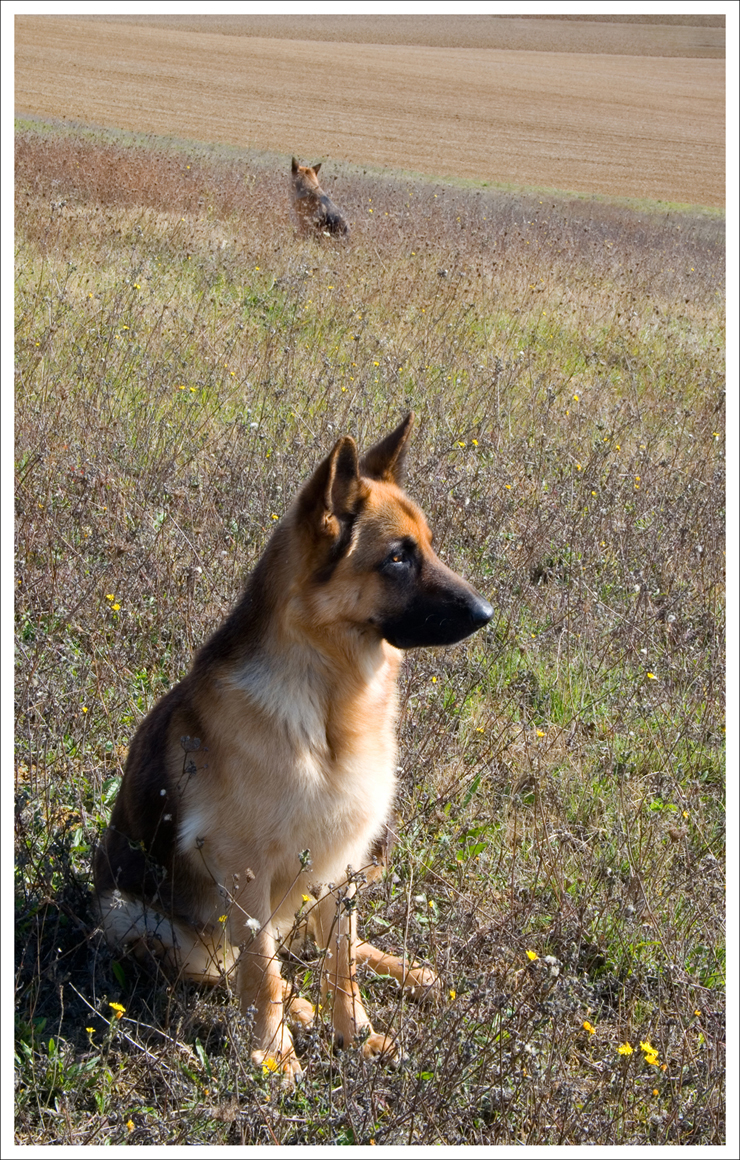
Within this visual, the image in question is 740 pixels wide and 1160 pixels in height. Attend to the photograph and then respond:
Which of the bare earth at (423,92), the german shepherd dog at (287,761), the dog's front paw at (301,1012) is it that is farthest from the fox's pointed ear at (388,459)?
the bare earth at (423,92)

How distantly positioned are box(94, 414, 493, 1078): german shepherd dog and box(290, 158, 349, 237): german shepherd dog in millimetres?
9873

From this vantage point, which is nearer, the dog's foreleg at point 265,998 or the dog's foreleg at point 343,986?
the dog's foreleg at point 265,998

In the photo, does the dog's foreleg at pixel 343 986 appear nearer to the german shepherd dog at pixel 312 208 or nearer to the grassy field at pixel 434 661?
the grassy field at pixel 434 661

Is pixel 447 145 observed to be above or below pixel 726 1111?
above

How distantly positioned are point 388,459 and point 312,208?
1057cm

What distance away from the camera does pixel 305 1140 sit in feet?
8.57

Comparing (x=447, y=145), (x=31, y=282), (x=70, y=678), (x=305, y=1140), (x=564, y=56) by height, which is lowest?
(x=305, y=1140)

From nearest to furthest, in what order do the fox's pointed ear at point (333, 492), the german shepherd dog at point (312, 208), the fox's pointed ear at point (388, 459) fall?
the fox's pointed ear at point (333, 492)
the fox's pointed ear at point (388, 459)
the german shepherd dog at point (312, 208)

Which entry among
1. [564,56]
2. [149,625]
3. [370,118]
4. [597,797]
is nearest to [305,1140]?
[597,797]

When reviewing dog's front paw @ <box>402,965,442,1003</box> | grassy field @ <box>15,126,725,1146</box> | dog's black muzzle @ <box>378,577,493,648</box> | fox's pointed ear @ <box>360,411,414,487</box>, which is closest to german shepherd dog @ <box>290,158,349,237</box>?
grassy field @ <box>15,126,725,1146</box>

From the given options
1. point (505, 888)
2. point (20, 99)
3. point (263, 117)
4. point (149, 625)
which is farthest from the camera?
point (263, 117)

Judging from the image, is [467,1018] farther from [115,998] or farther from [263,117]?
[263,117]

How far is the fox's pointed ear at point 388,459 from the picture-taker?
10.8ft

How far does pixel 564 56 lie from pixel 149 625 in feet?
246
